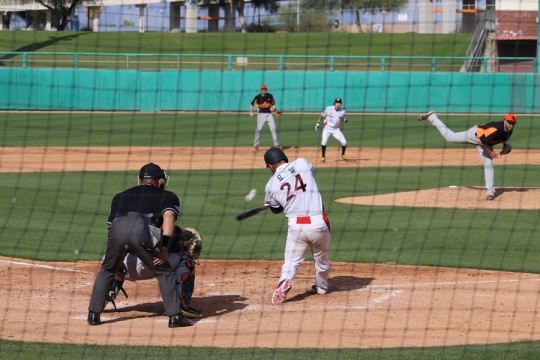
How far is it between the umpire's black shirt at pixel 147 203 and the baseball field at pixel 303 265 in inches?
44.8

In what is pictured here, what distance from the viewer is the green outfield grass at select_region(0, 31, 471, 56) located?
46.2 meters

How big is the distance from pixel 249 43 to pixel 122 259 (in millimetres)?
42909

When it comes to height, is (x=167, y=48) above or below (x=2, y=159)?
above

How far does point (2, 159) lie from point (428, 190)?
43.2ft

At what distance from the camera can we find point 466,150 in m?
31.2

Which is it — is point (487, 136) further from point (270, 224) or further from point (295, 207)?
point (295, 207)

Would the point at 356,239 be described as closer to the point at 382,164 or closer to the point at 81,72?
the point at 382,164

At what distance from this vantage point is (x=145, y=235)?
31.4 ft

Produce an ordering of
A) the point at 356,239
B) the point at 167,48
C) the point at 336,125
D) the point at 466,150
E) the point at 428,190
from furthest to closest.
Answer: the point at 167,48
the point at 466,150
the point at 336,125
the point at 428,190
the point at 356,239

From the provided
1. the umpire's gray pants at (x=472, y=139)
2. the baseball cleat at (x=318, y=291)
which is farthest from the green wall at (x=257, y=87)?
the baseball cleat at (x=318, y=291)

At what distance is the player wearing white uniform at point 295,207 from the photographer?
10.7m

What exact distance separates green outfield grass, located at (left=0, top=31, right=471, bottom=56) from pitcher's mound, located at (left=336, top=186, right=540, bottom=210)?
28854 mm

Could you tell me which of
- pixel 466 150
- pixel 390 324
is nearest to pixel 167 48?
pixel 466 150

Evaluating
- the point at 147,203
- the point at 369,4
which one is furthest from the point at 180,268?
the point at 369,4
